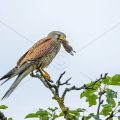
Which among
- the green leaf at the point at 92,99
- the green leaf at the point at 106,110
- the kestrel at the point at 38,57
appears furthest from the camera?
the kestrel at the point at 38,57

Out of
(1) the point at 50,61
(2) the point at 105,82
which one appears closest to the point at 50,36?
(1) the point at 50,61

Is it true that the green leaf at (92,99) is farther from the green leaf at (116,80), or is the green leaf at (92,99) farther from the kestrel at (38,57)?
the kestrel at (38,57)

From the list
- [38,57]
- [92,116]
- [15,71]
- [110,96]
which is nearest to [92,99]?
[110,96]

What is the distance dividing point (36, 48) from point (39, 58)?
0.33 metres

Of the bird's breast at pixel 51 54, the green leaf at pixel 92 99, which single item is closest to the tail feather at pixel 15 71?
the bird's breast at pixel 51 54

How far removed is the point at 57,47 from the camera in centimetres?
772

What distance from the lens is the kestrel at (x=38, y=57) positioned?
5566mm

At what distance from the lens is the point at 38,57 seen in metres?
6.55

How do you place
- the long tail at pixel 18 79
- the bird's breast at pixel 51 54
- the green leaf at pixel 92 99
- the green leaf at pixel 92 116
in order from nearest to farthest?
the green leaf at pixel 92 116, the green leaf at pixel 92 99, the long tail at pixel 18 79, the bird's breast at pixel 51 54

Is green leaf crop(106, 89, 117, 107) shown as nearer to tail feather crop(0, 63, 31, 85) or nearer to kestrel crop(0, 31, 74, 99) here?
kestrel crop(0, 31, 74, 99)

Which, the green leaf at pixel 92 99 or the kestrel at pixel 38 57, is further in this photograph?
the kestrel at pixel 38 57

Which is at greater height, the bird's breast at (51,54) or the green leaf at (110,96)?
the bird's breast at (51,54)

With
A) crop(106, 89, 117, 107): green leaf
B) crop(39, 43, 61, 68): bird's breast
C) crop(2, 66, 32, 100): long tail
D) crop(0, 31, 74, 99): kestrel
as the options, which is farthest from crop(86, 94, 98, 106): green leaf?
Answer: crop(39, 43, 61, 68): bird's breast

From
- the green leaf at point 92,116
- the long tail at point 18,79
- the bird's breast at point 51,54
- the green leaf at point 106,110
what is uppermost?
the bird's breast at point 51,54
